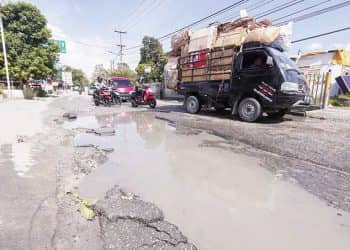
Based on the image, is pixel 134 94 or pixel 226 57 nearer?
pixel 226 57

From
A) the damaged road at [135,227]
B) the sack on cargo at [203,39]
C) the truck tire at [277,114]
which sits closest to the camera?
the damaged road at [135,227]

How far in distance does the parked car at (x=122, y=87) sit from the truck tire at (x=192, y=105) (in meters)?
6.41

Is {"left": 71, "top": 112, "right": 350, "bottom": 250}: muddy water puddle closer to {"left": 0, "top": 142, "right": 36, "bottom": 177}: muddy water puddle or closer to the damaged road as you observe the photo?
the damaged road

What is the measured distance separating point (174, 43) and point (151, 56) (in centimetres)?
3316

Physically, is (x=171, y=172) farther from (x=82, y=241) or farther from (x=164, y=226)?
(x=82, y=241)

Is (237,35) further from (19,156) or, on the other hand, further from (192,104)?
(19,156)

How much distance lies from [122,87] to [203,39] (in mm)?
8098

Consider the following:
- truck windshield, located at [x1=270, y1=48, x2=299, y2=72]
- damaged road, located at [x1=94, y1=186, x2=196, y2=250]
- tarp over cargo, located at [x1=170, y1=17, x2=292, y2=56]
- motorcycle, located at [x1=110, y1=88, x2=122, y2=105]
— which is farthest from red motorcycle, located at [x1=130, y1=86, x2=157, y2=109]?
damaged road, located at [x1=94, y1=186, x2=196, y2=250]

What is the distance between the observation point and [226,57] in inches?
300

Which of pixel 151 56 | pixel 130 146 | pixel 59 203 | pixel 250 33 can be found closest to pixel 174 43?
pixel 250 33

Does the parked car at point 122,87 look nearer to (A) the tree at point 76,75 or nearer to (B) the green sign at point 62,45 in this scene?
(B) the green sign at point 62,45

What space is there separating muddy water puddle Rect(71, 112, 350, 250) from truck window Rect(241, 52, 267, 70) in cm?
375

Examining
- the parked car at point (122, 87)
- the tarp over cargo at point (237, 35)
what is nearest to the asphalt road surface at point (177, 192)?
the tarp over cargo at point (237, 35)

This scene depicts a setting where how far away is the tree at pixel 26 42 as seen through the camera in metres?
18.5
